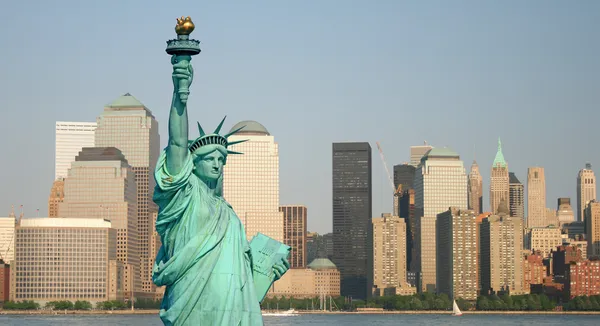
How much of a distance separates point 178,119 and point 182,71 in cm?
82

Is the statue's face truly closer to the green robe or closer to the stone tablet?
the green robe

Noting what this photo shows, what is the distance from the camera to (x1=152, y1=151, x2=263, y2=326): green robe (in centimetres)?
2298

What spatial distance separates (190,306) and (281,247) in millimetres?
2295

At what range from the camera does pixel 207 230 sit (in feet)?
75.8

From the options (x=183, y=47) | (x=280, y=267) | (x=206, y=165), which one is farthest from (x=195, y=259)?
(x=183, y=47)

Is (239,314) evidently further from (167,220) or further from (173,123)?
(173,123)

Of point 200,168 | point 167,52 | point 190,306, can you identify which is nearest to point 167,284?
point 190,306

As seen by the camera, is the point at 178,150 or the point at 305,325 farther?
the point at 305,325

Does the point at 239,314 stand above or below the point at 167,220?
below

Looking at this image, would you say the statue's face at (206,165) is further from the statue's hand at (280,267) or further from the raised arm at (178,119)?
the statue's hand at (280,267)

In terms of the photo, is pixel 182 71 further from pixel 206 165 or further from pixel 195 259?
pixel 195 259

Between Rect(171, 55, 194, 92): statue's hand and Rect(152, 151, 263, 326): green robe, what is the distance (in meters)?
1.25

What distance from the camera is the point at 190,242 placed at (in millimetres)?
22938

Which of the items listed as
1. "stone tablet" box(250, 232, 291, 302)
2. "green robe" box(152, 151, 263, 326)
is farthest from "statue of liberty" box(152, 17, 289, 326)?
"stone tablet" box(250, 232, 291, 302)
